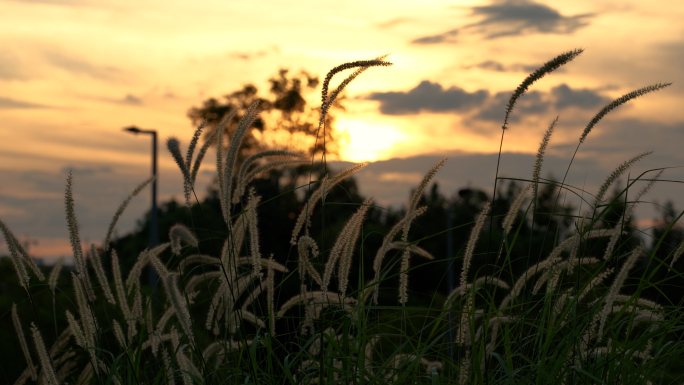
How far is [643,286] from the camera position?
2.49 metres

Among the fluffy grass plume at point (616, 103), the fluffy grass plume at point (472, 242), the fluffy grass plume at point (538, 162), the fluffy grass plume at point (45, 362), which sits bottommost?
the fluffy grass plume at point (45, 362)

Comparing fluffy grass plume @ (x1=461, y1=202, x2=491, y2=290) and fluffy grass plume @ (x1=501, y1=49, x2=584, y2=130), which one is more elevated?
fluffy grass plume @ (x1=501, y1=49, x2=584, y2=130)

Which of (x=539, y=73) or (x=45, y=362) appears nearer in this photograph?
(x=539, y=73)

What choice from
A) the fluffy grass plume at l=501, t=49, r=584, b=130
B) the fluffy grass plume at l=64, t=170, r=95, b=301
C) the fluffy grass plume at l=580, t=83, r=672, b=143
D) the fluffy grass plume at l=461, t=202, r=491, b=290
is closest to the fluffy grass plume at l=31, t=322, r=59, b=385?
the fluffy grass plume at l=64, t=170, r=95, b=301

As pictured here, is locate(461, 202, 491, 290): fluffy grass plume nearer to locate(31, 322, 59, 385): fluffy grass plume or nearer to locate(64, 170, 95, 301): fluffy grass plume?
locate(64, 170, 95, 301): fluffy grass plume

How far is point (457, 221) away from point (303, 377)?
2611 cm

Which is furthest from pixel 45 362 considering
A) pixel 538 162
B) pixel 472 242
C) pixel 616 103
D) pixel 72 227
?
pixel 616 103

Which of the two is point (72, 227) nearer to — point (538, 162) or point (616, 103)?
point (538, 162)


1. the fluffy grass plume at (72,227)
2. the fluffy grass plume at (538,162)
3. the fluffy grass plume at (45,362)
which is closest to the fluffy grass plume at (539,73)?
the fluffy grass plume at (538,162)

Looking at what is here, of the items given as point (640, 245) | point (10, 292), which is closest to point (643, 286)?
point (640, 245)

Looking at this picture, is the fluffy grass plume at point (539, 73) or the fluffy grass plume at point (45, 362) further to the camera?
the fluffy grass plume at point (45, 362)

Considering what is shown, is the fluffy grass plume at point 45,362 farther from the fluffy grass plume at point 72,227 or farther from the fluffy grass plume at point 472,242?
the fluffy grass plume at point 472,242

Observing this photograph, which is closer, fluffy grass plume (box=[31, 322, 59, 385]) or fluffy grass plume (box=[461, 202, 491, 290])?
fluffy grass plume (box=[461, 202, 491, 290])

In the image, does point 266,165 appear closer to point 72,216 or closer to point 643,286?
→ point 72,216
